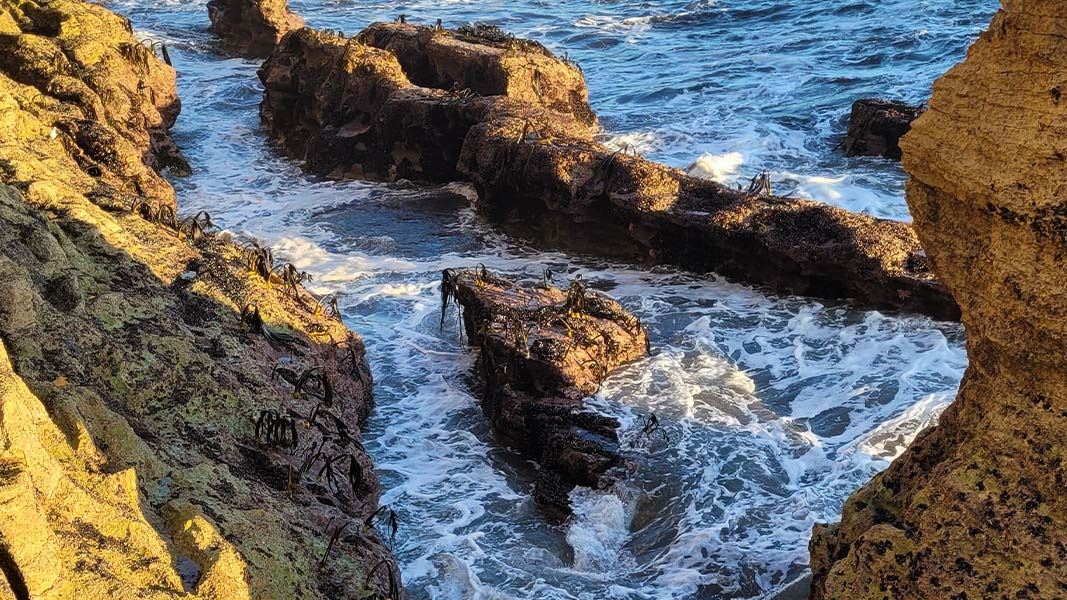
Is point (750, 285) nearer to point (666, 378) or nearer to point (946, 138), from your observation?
point (666, 378)

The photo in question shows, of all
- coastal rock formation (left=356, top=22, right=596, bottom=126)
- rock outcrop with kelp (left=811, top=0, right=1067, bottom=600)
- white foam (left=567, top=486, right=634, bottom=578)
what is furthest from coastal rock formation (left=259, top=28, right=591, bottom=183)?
rock outcrop with kelp (left=811, top=0, right=1067, bottom=600)

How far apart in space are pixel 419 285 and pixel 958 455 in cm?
686

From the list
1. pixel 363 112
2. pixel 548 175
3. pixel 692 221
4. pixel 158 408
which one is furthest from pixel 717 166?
pixel 158 408

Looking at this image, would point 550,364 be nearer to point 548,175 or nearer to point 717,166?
point 548,175

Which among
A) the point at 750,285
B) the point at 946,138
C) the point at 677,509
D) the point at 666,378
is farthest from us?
the point at 750,285

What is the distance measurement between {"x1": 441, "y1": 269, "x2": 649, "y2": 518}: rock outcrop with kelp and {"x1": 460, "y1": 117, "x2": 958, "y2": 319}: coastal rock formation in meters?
1.76

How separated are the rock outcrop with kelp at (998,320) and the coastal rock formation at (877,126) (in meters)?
10.0

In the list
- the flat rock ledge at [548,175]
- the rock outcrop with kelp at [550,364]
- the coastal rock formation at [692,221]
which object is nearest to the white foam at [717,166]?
the flat rock ledge at [548,175]

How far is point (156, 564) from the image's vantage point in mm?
3842

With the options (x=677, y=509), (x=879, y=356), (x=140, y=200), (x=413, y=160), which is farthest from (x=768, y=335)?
(x=413, y=160)

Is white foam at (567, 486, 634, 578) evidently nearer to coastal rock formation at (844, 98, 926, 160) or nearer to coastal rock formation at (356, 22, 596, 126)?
coastal rock formation at (356, 22, 596, 126)

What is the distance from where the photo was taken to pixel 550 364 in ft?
25.3

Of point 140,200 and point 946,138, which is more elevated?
point 946,138

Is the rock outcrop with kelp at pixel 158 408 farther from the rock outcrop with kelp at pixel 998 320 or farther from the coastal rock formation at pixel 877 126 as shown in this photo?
the coastal rock formation at pixel 877 126
